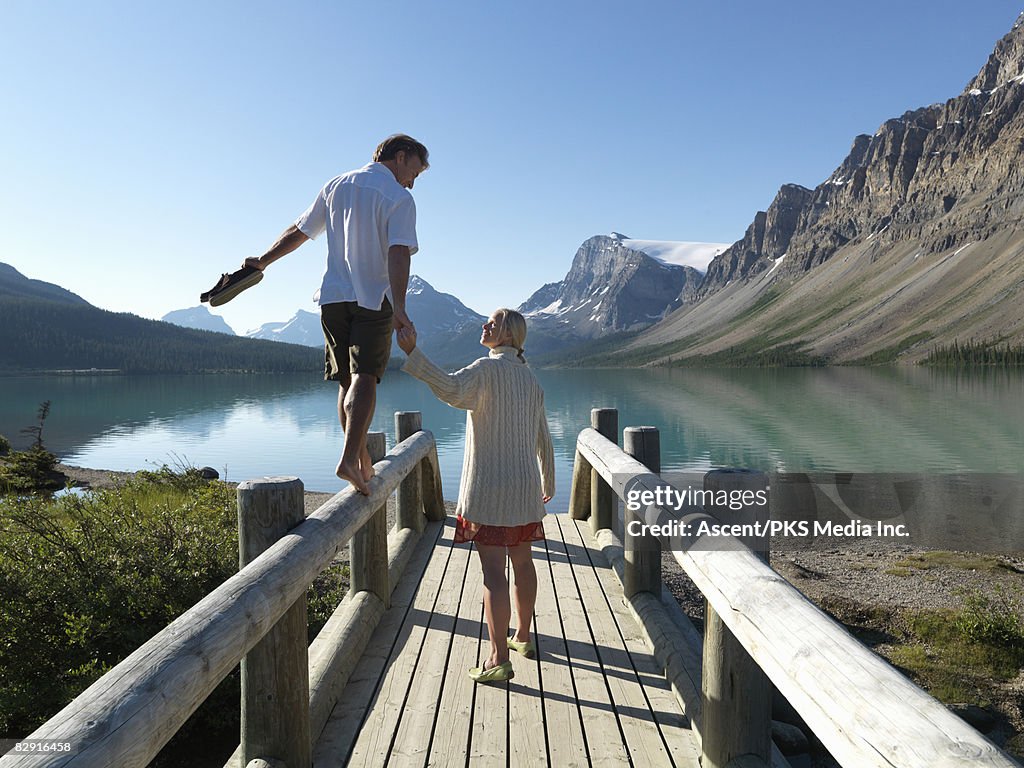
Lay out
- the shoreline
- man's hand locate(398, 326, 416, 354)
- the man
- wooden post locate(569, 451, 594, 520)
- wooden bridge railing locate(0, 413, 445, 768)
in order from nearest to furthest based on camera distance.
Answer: wooden bridge railing locate(0, 413, 445, 768), man's hand locate(398, 326, 416, 354), the man, the shoreline, wooden post locate(569, 451, 594, 520)

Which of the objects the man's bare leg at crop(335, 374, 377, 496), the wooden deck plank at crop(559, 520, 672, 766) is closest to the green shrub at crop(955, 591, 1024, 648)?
the wooden deck plank at crop(559, 520, 672, 766)

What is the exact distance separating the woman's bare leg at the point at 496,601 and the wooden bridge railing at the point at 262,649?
0.72m

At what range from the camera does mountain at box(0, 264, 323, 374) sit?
510ft

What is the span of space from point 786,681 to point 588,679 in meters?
2.19

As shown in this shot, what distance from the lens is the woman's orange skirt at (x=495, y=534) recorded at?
3744 mm

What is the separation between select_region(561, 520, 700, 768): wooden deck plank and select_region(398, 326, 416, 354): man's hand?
2.07 metres

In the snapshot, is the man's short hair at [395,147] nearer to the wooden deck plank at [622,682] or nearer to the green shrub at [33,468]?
the wooden deck plank at [622,682]

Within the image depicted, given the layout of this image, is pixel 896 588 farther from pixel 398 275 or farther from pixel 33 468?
pixel 33 468

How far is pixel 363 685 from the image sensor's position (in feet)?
12.3

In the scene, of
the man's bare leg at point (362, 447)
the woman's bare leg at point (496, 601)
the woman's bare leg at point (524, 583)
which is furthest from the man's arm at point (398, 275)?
the woman's bare leg at point (524, 583)

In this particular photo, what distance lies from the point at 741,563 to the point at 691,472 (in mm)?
22144

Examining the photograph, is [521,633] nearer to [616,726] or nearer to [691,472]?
[616,726]

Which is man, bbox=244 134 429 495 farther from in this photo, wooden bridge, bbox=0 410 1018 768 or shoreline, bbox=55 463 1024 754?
shoreline, bbox=55 463 1024 754

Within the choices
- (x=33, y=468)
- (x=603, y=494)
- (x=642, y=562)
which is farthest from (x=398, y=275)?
(x=33, y=468)
